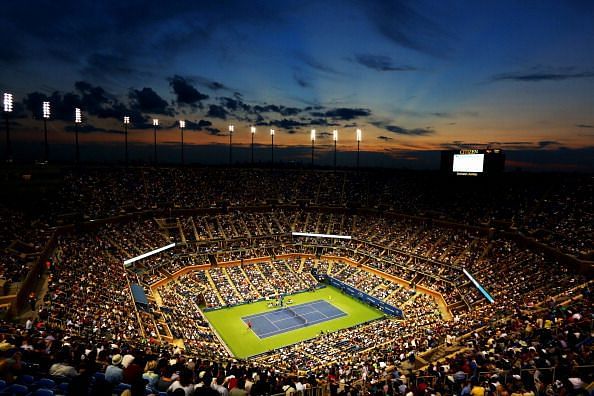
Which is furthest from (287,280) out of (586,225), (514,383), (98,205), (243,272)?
(514,383)

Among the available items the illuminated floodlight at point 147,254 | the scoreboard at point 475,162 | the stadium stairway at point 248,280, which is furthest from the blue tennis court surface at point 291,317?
the scoreboard at point 475,162

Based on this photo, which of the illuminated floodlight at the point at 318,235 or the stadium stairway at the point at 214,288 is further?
the illuminated floodlight at the point at 318,235

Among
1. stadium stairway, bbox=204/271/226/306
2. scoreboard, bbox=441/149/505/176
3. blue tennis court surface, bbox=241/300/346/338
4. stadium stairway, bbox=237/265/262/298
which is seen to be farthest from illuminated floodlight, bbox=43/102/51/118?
scoreboard, bbox=441/149/505/176

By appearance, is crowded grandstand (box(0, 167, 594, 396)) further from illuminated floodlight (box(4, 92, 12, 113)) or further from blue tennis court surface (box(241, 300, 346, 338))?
illuminated floodlight (box(4, 92, 12, 113))

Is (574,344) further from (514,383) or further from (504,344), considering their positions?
(514,383)

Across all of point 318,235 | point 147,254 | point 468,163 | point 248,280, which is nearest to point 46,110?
point 147,254

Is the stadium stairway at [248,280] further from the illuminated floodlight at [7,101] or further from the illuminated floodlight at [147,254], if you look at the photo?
the illuminated floodlight at [7,101]

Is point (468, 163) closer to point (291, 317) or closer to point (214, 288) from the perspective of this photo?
point (291, 317)
